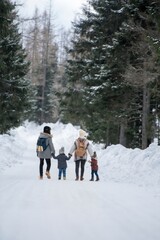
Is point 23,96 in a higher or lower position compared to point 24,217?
higher

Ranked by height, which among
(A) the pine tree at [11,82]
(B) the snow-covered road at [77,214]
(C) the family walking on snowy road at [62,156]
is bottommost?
(B) the snow-covered road at [77,214]

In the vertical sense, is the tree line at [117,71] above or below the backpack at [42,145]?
above

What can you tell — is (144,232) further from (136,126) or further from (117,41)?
(136,126)

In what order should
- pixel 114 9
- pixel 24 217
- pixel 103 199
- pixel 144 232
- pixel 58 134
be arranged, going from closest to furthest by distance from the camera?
pixel 144 232, pixel 24 217, pixel 103 199, pixel 114 9, pixel 58 134

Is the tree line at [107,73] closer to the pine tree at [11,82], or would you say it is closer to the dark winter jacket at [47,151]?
the pine tree at [11,82]

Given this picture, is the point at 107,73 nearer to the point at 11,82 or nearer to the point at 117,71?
the point at 117,71

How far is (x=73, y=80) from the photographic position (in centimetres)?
2286

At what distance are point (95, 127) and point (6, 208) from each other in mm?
19322

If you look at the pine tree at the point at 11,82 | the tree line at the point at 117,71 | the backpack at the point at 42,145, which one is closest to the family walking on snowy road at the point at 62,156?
the backpack at the point at 42,145

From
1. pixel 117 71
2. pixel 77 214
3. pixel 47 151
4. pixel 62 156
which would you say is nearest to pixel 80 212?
pixel 77 214

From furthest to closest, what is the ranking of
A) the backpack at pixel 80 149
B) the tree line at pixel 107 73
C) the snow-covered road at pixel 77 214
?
the tree line at pixel 107 73 → the backpack at pixel 80 149 → the snow-covered road at pixel 77 214

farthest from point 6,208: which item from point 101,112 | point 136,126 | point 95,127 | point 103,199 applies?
point 95,127

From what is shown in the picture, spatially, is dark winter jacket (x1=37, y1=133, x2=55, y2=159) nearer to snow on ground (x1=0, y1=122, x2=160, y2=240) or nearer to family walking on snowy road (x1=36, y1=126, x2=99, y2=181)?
family walking on snowy road (x1=36, y1=126, x2=99, y2=181)

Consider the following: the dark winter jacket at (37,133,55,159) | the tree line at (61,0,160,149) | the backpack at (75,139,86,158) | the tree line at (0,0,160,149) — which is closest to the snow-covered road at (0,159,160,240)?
the dark winter jacket at (37,133,55,159)
